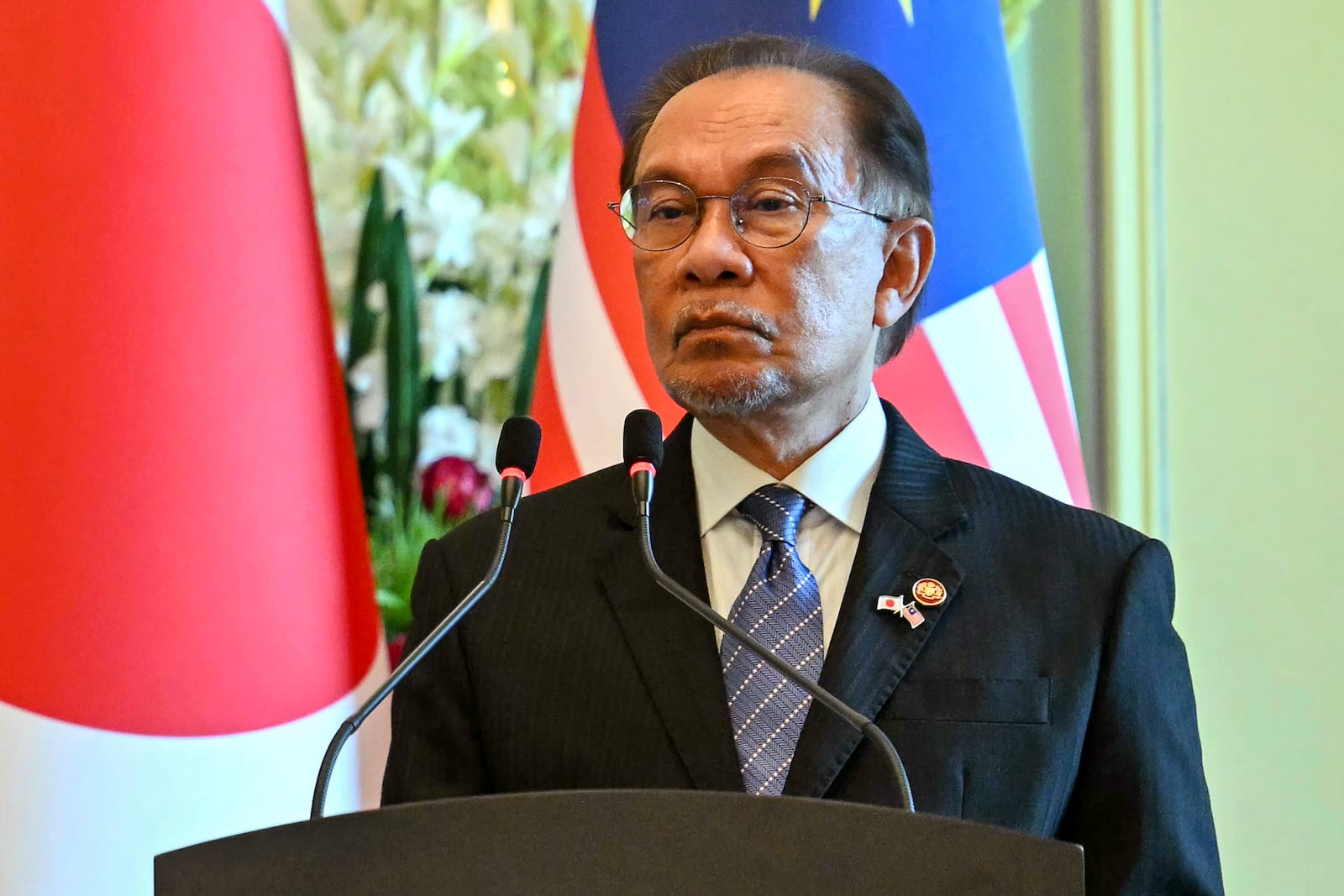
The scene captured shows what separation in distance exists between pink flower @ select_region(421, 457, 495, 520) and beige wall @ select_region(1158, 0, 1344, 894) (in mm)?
1376

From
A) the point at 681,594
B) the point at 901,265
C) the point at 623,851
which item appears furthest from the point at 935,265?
the point at 623,851

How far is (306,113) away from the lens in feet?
8.00

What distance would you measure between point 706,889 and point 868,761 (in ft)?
1.94

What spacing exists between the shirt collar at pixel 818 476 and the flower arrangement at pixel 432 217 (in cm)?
84

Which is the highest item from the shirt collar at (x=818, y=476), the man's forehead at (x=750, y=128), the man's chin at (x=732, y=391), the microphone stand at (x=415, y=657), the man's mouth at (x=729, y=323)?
the man's forehead at (x=750, y=128)

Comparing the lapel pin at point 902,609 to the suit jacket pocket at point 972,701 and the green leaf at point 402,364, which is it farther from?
the green leaf at point 402,364

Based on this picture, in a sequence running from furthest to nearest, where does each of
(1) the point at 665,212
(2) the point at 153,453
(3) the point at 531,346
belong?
(3) the point at 531,346
(2) the point at 153,453
(1) the point at 665,212

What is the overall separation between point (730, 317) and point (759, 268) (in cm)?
8

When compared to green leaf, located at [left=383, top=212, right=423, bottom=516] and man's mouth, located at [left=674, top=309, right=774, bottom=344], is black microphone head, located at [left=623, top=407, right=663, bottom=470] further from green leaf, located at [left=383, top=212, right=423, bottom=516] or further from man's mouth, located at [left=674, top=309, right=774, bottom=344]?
green leaf, located at [left=383, top=212, right=423, bottom=516]

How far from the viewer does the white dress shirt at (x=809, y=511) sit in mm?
1675

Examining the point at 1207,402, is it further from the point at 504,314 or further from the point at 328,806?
the point at 328,806

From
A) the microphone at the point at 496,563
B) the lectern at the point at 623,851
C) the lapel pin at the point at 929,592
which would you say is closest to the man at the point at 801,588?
the lapel pin at the point at 929,592

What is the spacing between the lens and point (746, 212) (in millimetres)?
1704

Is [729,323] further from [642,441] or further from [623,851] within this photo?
[623,851]
